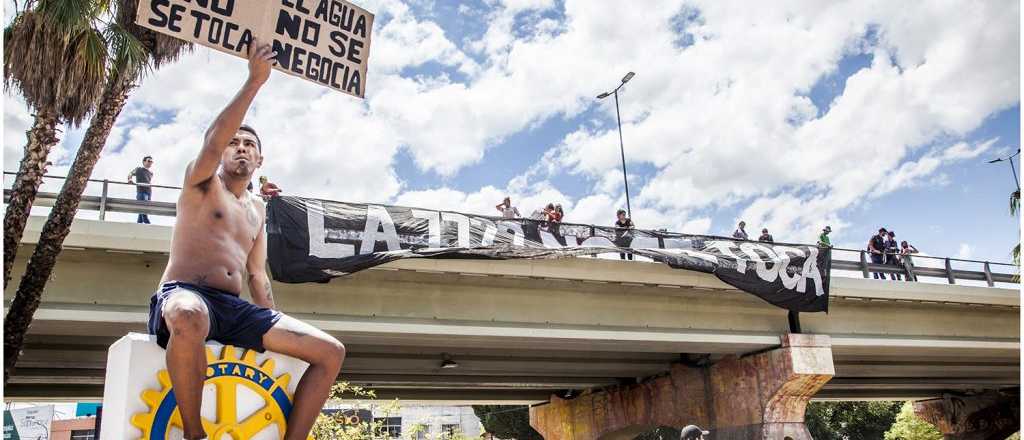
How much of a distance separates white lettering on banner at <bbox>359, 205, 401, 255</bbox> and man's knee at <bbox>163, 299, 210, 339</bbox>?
9.28m

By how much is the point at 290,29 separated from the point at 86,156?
763 centimetres

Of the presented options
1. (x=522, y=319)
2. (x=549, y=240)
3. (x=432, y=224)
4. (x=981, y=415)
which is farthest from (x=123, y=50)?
(x=981, y=415)

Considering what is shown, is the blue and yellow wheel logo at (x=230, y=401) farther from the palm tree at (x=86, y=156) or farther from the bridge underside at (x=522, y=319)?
the bridge underside at (x=522, y=319)

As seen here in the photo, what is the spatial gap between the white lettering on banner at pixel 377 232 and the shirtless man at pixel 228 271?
8777 millimetres

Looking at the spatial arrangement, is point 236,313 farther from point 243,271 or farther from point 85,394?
point 85,394

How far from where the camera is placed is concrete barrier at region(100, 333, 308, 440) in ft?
10.5

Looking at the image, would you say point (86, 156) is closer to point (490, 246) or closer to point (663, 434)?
point (490, 246)

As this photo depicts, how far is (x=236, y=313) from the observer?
3439 mm

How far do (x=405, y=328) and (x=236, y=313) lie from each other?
9903mm

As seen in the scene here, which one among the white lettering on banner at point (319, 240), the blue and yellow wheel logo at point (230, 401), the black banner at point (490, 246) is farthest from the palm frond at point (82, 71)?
the blue and yellow wheel logo at point (230, 401)

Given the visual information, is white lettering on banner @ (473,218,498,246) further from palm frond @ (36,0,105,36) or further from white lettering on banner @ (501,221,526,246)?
palm frond @ (36,0,105,36)

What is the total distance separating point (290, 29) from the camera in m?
3.76

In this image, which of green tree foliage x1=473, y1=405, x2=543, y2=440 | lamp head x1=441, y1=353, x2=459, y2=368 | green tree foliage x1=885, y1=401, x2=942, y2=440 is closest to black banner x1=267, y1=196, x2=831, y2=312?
lamp head x1=441, y1=353, x2=459, y2=368

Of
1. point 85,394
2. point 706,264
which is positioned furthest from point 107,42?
point 85,394
